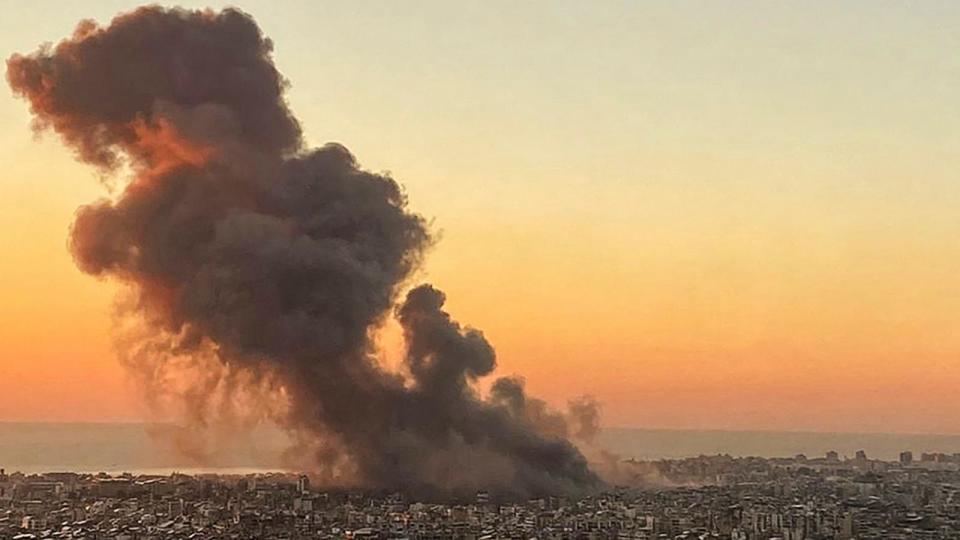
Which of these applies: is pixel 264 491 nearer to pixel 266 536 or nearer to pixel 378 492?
pixel 378 492

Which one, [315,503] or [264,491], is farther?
[264,491]

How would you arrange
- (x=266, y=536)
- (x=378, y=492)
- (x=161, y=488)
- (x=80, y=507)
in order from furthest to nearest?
(x=161, y=488), (x=378, y=492), (x=80, y=507), (x=266, y=536)

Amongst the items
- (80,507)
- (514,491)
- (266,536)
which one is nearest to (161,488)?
(80,507)

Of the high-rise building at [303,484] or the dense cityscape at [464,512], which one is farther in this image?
the high-rise building at [303,484]

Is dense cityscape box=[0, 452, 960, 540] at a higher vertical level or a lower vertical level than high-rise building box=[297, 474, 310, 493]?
lower

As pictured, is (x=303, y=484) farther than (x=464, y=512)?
Yes

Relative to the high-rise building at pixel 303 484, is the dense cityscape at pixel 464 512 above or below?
below

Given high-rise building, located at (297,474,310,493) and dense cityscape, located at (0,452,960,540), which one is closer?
dense cityscape, located at (0,452,960,540)

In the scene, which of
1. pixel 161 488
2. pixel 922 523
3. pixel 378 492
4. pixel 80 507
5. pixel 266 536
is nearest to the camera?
pixel 266 536
